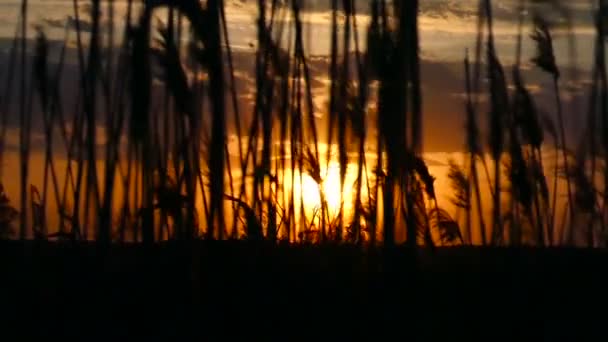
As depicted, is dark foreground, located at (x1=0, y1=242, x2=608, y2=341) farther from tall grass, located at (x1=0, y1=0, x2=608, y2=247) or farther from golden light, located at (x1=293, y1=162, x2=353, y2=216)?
golden light, located at (x1=293, y1=162, x2=353, y2=216)

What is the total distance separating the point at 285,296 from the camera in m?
3.44

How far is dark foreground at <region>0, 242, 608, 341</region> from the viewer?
3203 mm

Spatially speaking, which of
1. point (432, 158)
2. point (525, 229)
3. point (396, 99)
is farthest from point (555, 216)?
point (396, 99)

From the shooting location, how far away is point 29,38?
4.18 metres

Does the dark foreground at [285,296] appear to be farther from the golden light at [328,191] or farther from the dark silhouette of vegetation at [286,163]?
the golden light at [328,191]

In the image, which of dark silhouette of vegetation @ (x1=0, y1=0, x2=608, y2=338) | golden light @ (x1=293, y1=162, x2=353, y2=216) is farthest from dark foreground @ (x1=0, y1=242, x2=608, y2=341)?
golden light @ (x1=293, y1=162, x2=353, y2=216)

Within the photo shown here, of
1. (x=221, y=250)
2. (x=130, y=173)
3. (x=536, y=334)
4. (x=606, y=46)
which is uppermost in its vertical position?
(x=606, y=46)

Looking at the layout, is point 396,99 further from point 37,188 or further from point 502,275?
point 37,188

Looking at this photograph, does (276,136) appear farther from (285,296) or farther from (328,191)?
(285,296)

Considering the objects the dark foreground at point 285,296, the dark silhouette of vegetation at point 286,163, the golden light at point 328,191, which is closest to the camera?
the dark foreground at point 285,296

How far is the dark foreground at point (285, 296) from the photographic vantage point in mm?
3203

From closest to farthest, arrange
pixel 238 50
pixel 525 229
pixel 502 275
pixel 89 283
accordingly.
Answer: pixel 89 283 < pixel 502 275 < pixel 525 229 < pixel 238 50

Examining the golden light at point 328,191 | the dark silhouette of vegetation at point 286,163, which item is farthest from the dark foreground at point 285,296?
the golden light at point 328,191

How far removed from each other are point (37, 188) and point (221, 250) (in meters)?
1.16
